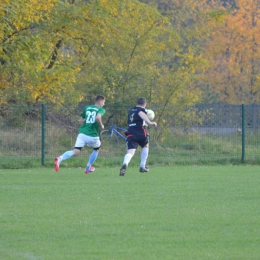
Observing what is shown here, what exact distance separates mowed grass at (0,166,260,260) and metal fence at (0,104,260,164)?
572 cm

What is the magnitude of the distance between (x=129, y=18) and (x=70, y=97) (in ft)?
12.8

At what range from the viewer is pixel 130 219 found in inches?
344

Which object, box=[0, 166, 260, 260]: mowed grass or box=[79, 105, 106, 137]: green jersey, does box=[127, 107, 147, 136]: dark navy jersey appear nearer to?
box=[79, 105, 106, 137]: green jersey

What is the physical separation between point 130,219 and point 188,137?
12604 mm

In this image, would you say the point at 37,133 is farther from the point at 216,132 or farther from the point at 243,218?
the point at 243,218

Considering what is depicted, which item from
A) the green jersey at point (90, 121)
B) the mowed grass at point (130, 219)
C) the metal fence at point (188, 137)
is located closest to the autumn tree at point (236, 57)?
the metal fence at point (188, 137)

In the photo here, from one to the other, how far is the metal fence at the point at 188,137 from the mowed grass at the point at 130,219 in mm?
5721

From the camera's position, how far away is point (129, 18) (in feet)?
82.8

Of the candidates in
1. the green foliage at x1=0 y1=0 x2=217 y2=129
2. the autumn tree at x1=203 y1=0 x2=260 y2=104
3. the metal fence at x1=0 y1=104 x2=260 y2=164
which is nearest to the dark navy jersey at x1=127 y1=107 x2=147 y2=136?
the metal fence at x1=0 y1=104 x2=260 y2=164

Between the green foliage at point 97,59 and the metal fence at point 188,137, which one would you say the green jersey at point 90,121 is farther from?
the green foliage at point 97,59

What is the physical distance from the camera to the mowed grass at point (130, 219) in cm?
671

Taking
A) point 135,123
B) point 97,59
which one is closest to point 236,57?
point 97,59

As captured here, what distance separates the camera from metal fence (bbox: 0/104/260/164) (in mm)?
20328

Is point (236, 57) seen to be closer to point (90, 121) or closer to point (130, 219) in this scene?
point (90, 121)
